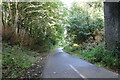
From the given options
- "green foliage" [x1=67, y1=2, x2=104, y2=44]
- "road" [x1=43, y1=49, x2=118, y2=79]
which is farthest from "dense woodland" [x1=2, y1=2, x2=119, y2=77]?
"road" [x1=43, y1=49, x2=118, y2=79]

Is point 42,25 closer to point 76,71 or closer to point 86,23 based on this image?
point 86,23

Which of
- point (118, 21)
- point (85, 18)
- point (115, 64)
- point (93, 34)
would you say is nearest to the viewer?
point (115, 64)

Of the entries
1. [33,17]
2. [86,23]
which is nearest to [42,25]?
[33,17]

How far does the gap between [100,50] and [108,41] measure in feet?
2.69

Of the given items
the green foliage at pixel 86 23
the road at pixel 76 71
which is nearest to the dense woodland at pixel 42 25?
the green foliage at pixel 86 23

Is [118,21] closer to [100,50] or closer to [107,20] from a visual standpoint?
[107,20]

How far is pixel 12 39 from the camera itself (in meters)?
12.3

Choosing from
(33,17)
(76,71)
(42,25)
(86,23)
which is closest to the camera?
(76,71)

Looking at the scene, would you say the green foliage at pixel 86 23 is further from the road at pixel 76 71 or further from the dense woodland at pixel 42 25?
the road at pixel 76 71

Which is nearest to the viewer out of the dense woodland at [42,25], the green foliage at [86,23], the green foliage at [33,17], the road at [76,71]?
the road at [76,71]

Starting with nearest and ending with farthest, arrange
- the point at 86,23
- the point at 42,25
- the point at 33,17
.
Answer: the point at 86,23 → the point at 33,17 → the point at 42,25

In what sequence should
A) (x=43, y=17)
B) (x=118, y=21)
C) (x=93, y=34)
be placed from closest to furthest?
1. (x=118, y=21)
2. (x=93, y=34)
3. (x=43, y=17)

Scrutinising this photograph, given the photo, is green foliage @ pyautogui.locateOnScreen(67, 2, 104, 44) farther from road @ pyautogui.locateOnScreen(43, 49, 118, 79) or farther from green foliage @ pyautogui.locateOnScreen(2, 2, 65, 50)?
road @ pyautogui.locateOnScreen(43, 49, 118, 79)

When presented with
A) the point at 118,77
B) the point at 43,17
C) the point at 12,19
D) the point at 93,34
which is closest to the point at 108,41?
the point at 118,77
